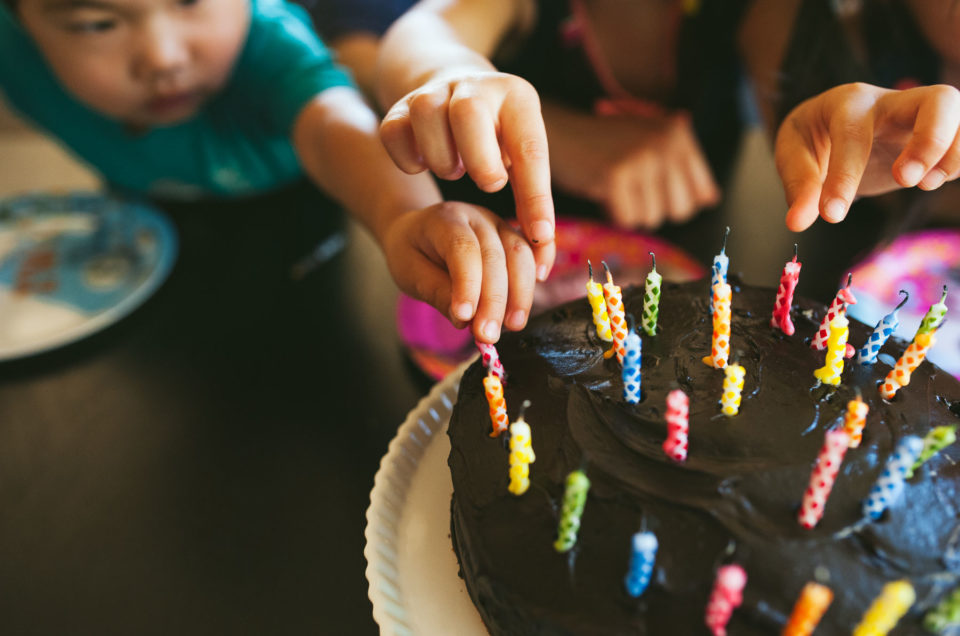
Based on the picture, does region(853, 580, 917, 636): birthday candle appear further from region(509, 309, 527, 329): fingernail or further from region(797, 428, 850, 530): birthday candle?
region(509, 309, 527, 329): fingernail

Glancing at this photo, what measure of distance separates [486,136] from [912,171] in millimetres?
419

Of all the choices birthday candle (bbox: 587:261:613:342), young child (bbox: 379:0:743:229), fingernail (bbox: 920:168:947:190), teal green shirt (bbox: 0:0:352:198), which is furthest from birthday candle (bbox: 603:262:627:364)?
teal green shirt (bbox: 0:0:352:198)

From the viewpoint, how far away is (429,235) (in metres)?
0.78

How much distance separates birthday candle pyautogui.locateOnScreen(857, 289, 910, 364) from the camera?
0.66 meters

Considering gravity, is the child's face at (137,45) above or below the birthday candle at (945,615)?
above

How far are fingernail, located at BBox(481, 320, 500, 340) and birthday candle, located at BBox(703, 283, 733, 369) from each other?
0.75 feet

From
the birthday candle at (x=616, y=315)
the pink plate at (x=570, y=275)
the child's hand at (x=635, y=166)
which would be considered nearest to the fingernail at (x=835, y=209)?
the birthday candle at (x=616, y=315)

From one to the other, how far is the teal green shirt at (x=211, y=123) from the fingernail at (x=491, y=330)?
2.69 feet

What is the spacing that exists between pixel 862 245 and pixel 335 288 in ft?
3.29

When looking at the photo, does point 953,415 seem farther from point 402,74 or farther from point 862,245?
point 402,74

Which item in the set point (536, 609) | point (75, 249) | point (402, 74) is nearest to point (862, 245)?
point (402, 74)

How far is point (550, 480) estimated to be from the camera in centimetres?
63

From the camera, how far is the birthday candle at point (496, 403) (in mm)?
644

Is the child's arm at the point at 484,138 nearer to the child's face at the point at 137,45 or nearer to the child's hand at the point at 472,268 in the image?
the child's hand at the point at 472,268
